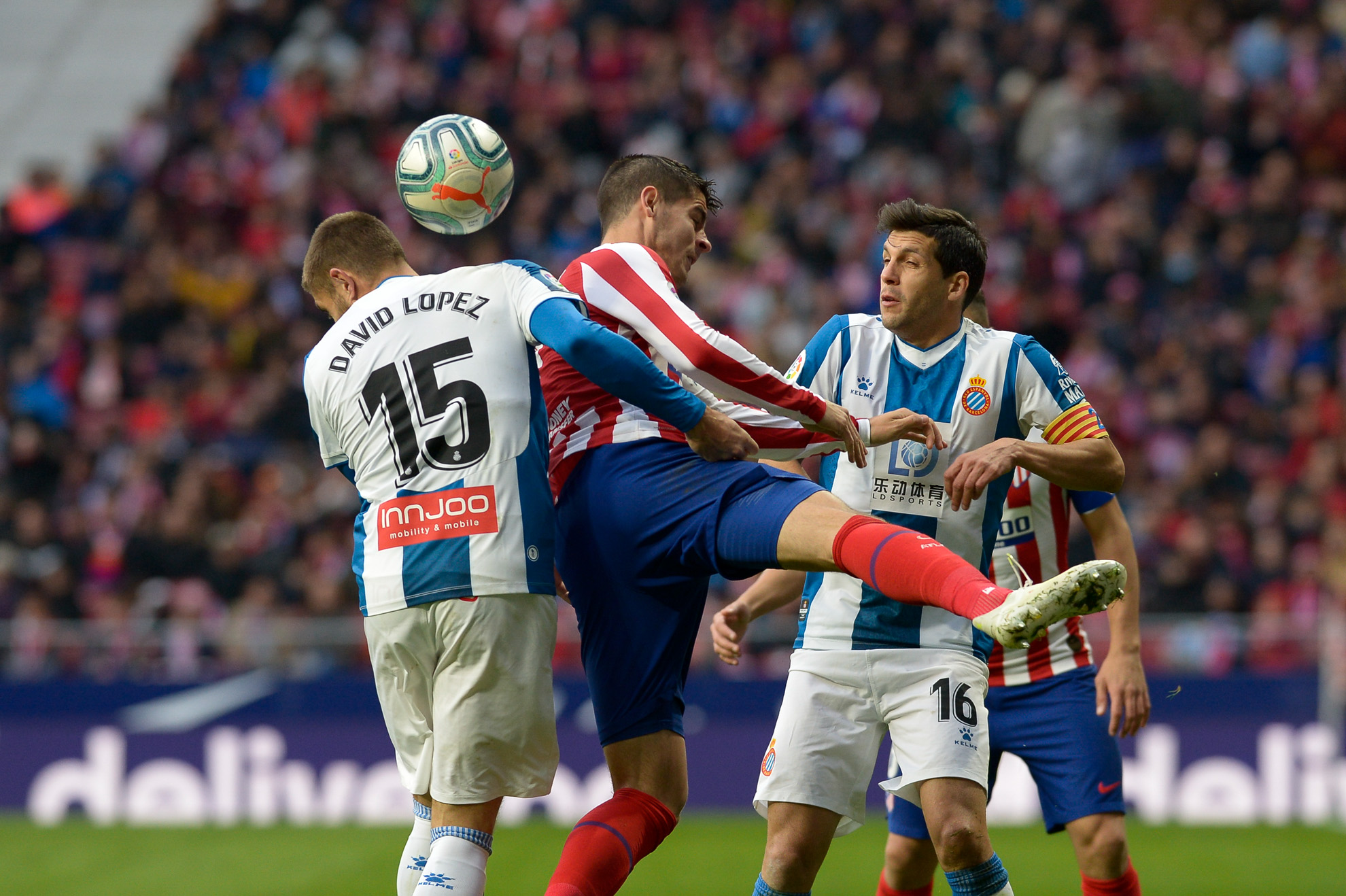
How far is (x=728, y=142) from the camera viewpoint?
16.6m

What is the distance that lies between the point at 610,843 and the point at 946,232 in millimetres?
2194

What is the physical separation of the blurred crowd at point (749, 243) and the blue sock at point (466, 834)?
725 centimetres

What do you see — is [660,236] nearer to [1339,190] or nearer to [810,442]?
[810,442]

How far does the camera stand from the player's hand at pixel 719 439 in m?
4.59

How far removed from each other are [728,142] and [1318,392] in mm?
6437

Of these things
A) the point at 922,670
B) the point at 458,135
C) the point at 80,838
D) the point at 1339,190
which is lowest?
the point at 80,838

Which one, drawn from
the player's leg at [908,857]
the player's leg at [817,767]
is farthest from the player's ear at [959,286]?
the player's leg at [908,857]

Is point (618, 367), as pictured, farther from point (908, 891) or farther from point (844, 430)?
point (908, 891)

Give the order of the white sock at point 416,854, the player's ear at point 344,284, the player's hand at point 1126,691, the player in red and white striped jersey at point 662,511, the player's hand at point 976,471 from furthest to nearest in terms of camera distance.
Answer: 1. the player's hand at point 1126,691
2. the player's ear at point 344,284
3. the white sock at point 416,854
4. the player's hand at point 976,471
5. the player in red and white striped jersey at point 662,511

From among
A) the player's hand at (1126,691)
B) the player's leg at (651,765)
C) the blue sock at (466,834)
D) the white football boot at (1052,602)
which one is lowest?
the blue sock at (466,834)

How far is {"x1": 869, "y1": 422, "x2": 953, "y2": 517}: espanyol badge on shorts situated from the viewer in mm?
5086

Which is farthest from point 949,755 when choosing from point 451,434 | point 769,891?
point 451,434

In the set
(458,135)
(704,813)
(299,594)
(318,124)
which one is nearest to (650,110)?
(318,124)

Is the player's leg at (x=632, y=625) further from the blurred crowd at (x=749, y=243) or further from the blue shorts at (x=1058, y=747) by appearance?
the blurred crowd at (x=749, y=243)
